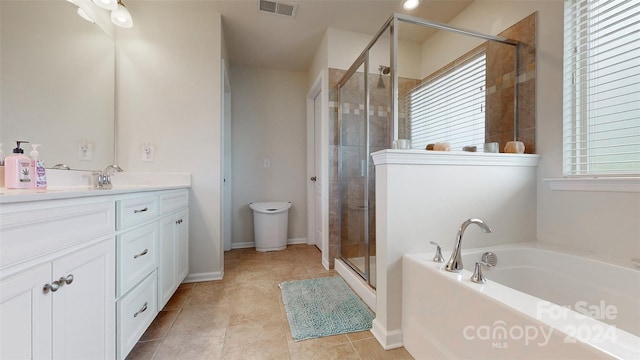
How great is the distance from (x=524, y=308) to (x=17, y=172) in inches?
77.2

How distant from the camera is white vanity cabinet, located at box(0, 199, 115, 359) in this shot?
592 mm

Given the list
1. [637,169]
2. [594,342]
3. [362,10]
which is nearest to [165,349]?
[594,342]

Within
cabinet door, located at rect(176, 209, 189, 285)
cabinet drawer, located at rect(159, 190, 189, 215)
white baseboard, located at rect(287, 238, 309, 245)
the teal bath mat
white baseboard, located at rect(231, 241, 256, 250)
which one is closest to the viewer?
the teal bath mat

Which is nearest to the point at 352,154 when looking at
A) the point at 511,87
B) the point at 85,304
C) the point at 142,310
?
the point at 511,87

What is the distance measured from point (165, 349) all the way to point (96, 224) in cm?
82

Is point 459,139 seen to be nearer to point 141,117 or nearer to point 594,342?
point 594,342

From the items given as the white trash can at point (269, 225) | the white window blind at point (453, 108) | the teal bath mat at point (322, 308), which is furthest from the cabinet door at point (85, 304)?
the white trash can at point (269, 225)

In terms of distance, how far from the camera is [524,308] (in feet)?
2.51

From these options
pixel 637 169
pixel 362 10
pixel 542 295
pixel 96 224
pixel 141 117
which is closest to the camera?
pixel 96 224

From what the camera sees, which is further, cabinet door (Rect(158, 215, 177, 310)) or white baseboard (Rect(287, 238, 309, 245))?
white baseboard (Rect(287, 238, 309, 245))

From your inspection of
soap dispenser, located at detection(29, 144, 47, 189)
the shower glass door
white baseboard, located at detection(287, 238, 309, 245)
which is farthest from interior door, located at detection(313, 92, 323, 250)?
soap dispenser, located at detection(29, 144, 47, 189)

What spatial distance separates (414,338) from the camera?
123 centimetres

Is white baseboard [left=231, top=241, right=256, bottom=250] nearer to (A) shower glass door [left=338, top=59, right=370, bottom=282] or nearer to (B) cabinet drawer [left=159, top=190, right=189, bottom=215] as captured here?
(B) cabinet drawer [left=159, top=190, right=189, bottom=215]

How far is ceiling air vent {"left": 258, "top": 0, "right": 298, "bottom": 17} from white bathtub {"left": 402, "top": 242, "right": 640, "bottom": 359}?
2263 mm
